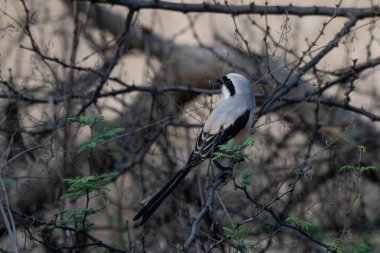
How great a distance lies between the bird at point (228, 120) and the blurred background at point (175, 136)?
136 mm

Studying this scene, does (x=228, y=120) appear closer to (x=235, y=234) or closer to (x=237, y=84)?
(x=237, y=84)

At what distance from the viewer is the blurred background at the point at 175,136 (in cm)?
451

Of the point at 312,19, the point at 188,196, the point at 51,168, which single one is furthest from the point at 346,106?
the point at 312,19

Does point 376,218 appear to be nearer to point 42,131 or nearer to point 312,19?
point 42,131

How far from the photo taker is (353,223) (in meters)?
6.84

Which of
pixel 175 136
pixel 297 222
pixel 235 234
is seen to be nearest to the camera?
pixel 235 234

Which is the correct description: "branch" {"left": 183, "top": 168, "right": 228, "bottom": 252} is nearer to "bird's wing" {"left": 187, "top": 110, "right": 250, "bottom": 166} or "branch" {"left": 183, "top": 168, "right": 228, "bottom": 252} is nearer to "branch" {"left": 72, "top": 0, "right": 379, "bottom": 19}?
"bird's wing" {"left": 187, "top": 110, "right": 250, "bottom": 166}

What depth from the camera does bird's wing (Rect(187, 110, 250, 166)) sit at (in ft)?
15.9

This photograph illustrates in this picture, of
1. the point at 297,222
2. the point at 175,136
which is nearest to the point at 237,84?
the point at 175,136

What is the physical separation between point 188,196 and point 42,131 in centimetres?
150

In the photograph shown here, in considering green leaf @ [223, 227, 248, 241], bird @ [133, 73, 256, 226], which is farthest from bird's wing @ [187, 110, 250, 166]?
green leaf @ [223, 227, 248, 241]

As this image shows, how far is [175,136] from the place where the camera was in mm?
5902

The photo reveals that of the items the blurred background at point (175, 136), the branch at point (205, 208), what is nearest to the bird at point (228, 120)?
the blurred background at point (175, 136)

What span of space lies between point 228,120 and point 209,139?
0.28 meters
